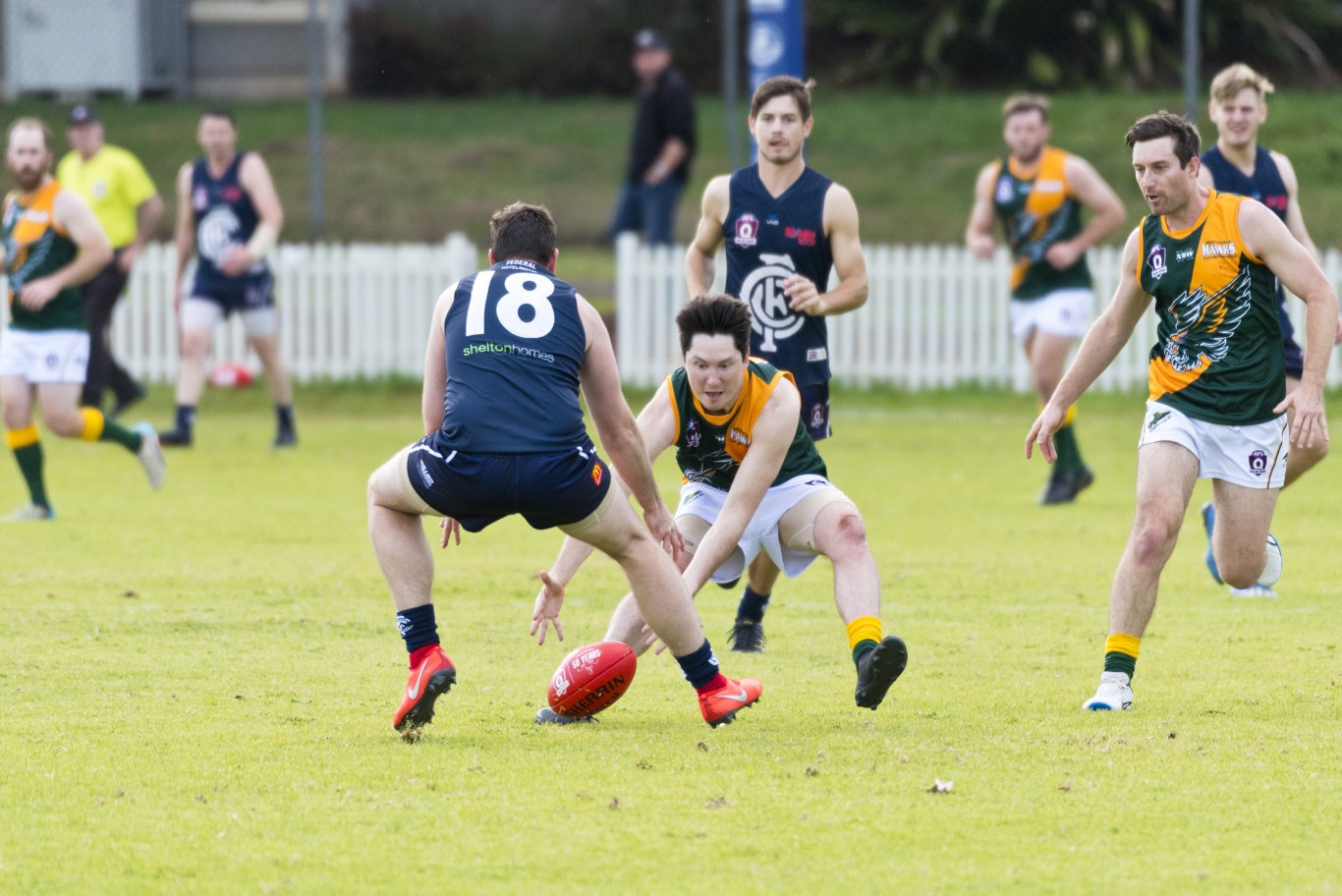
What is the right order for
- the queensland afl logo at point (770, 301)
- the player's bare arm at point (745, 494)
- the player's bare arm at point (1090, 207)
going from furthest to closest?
the player's bare arm at point (1090, 207) → the queensland afl logo at point (770, 301) → the player's bare arm at point (745, 494)

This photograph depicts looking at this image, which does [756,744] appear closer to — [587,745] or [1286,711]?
[587,745]

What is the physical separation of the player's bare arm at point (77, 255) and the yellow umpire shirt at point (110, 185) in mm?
5049

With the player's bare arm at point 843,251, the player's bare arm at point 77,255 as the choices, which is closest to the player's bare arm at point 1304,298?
the player's bare arm at point 843,251

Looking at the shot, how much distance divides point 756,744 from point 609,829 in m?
1.09

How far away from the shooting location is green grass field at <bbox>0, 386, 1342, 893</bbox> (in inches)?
175

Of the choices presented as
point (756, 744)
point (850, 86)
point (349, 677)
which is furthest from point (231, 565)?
point (850, 86)

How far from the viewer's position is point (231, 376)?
18078mm

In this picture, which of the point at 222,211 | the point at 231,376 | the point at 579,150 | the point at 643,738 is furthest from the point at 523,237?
the point at 579,150

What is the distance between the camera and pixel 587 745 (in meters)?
5.69

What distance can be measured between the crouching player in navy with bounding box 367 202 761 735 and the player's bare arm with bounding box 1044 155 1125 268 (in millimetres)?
6629

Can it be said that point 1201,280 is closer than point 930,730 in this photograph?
No

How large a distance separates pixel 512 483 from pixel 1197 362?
243 centimetres

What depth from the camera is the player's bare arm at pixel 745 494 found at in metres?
6.13

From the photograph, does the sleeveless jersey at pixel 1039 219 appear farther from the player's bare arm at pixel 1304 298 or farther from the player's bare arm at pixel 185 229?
the player's bare arm at pixel 185 229
